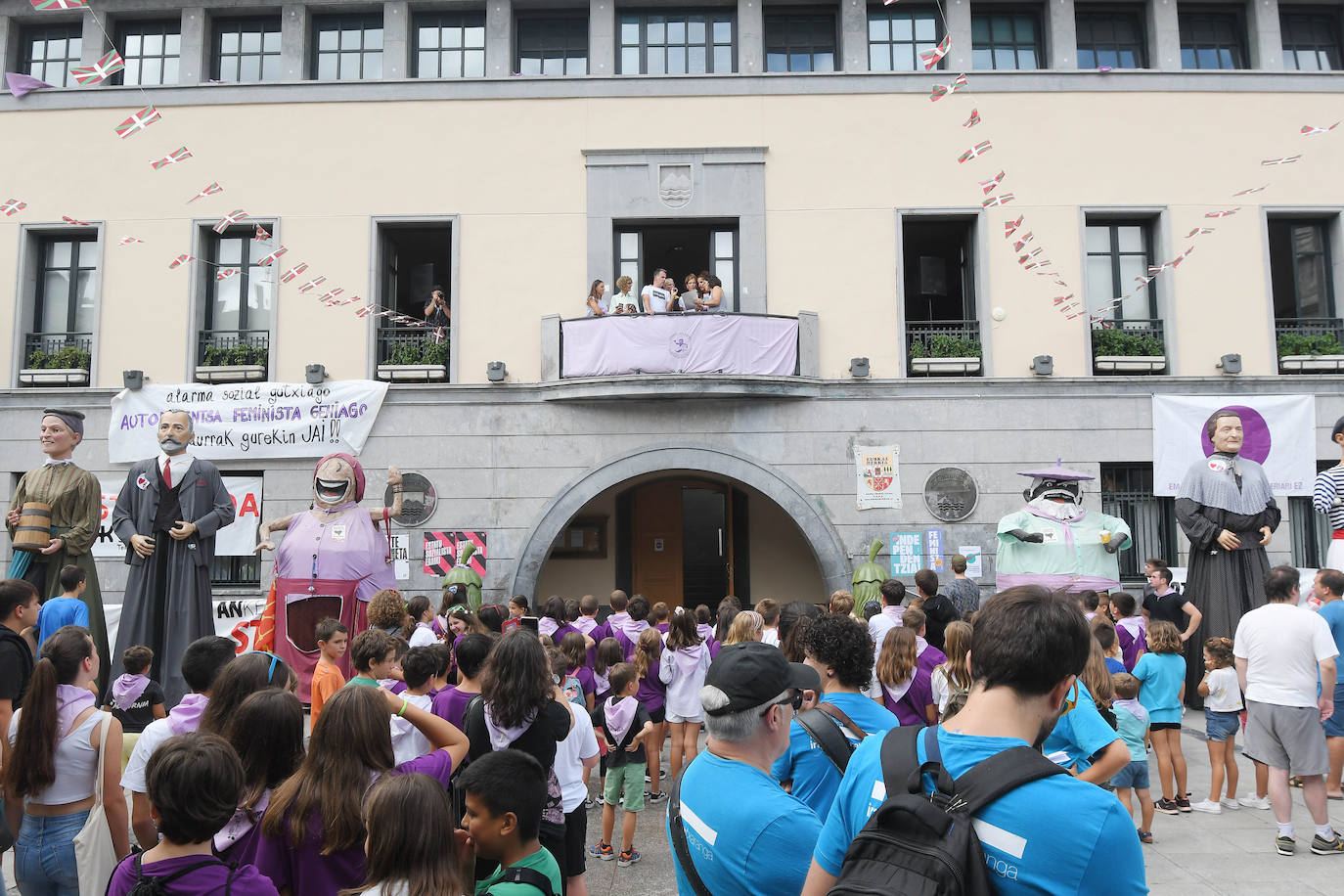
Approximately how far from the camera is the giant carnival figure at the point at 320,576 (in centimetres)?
910

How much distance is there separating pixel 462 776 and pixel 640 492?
49.6ft

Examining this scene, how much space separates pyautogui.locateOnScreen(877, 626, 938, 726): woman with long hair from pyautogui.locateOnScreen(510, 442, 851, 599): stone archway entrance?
8623mm

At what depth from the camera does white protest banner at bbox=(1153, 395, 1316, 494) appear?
14.6m

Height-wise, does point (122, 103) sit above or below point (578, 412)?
above

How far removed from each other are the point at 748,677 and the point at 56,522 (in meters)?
7.29

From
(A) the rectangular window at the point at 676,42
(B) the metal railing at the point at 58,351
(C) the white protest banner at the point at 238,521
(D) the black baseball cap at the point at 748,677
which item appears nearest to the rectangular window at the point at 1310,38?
(A) the rectangular window at the point at 676,42

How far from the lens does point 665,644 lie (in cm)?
820

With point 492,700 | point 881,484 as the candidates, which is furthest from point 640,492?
point 492,700

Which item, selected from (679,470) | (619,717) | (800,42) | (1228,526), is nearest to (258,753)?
(619,717)

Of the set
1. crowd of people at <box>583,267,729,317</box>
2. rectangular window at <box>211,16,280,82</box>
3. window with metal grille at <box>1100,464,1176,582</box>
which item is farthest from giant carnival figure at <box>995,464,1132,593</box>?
rectangular window at <box>211,16,280,82</box>

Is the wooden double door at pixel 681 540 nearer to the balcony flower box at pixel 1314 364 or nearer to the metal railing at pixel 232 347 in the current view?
the metal railing at pixel 232 347

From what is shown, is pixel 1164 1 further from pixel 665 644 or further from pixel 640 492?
pixel 665 644

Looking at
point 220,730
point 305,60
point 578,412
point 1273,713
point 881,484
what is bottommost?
point 1273,713

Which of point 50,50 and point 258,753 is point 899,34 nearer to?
point 50,50
